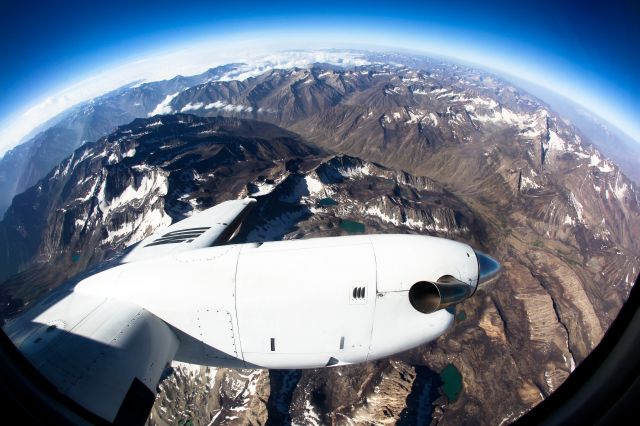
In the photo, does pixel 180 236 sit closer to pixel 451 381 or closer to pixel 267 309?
pixel 267 309

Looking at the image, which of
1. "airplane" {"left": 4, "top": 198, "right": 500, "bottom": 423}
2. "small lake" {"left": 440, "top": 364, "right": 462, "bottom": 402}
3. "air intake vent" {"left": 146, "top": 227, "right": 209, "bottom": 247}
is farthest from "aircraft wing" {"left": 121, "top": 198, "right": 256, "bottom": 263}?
"small lake" {"left": 440, "top": 364, "right": 462, "bottom": 402}

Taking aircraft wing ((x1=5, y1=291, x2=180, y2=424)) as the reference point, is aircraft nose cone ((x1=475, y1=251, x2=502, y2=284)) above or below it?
above

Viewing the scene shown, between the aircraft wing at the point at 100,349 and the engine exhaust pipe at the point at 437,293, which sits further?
the engine exhaust pipe at the point at 437,293

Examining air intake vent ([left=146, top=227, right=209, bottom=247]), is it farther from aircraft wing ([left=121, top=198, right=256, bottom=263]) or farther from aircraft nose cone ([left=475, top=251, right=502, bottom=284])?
aircraft nose cone ([left=475, top=251, right=502, bottom=284])

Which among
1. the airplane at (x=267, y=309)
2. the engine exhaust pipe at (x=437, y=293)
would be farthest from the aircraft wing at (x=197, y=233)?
the engine exhaust pipe at (x=437, y=293)

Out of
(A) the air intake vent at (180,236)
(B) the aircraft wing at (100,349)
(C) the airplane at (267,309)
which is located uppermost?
(A) the air intake vent at (180,236)

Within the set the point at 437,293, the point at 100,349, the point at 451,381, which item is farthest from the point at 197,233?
the point at 451,381

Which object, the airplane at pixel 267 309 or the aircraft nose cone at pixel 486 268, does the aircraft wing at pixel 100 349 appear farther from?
the aircraft nose cone at pixel 486 268
